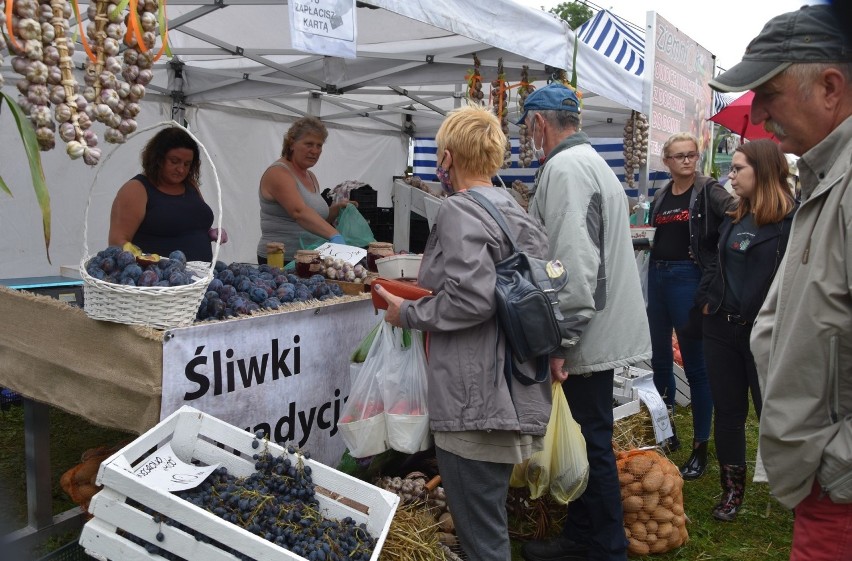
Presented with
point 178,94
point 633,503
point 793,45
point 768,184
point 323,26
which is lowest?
point 633,503

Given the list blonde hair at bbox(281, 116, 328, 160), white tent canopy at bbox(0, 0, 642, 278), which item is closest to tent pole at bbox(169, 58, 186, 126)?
white tent canopy at bbox(0, 0, 642, 278)

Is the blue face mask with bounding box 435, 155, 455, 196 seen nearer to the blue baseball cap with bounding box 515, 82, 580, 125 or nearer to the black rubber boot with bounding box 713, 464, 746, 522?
the blue baseball cap with bounding box 515, 82, 580, 125

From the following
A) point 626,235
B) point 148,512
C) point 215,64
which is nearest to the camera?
point 148,512

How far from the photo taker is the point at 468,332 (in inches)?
76.6

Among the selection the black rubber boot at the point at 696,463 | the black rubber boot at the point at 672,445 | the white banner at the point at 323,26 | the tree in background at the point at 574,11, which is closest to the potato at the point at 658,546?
the black rubber boot at the point at 696,463

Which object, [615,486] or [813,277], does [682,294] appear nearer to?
[615,486]

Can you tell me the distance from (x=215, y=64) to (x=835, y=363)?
634 centimetres

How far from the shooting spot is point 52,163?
5609 millimetres

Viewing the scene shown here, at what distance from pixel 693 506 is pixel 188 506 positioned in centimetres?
265

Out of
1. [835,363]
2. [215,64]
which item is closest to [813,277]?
[835,363]

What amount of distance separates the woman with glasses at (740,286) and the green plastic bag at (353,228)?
6.70 ft

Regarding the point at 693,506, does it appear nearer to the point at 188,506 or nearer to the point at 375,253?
the point at 375,253

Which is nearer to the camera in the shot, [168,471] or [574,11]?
[168,471]

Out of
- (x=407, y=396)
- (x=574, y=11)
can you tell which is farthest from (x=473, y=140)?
(x=574, y=11)
